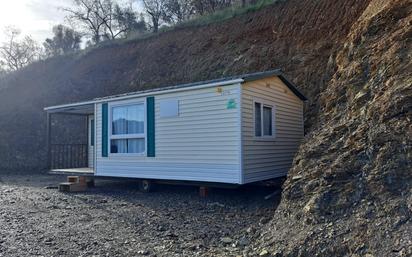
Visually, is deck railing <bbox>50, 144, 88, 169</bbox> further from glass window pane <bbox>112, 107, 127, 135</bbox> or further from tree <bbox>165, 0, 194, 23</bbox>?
tree <bbox>165, 0, 194, 23</bbox>

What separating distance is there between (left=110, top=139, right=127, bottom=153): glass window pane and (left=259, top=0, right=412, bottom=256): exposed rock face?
18.0ft

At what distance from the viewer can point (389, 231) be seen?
4.00 metres

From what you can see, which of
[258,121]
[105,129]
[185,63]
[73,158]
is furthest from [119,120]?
[185,63]

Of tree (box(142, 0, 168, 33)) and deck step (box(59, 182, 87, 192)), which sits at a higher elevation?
tree (box(142, 0, 168, 33))

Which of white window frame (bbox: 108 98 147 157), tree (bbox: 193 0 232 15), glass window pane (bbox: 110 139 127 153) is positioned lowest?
glass window pane (bbox: 110 139 127 153)

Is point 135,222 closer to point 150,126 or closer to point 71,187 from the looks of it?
point 150,126

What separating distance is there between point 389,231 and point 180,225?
346cm

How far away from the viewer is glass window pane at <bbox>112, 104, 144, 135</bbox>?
10148 mm

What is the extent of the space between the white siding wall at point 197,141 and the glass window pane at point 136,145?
9.0 inches

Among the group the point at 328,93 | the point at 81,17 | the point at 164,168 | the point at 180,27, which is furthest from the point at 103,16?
the point at 328,93

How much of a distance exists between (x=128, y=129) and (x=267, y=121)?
377 centimetres

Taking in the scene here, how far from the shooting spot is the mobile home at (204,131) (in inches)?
331

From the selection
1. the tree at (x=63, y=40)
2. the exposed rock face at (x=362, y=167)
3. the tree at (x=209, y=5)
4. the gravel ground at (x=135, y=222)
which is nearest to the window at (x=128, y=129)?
the gravel ground at (x=135, y=222)

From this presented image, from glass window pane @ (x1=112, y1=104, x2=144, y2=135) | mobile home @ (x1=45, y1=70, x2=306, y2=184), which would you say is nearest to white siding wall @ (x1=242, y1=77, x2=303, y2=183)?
mobile home @ (x1=45, y1=70, x2=306, y2=184)
